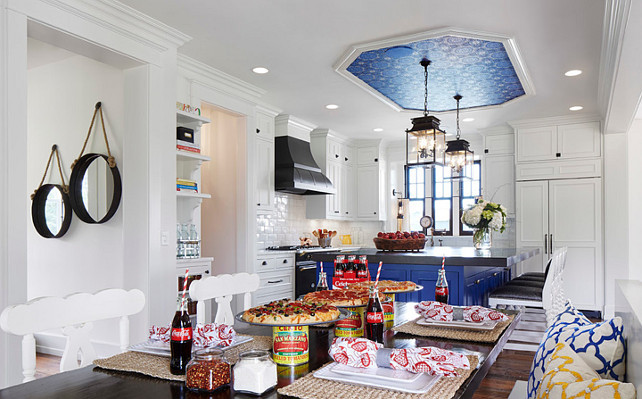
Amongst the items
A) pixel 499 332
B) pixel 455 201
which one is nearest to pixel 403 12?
pixel 499 332

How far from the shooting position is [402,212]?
8.12m

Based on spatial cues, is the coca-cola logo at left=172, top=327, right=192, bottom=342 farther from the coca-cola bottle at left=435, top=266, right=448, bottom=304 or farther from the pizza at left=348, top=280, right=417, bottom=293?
the coca-cola bottle at left=435, top=266, right=448, bottom=304

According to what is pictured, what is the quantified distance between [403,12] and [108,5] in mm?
1927

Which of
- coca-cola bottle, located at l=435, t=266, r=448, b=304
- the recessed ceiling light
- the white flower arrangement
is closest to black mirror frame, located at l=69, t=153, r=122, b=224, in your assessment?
coca-cola bottle, located at l=435, t=266, r=448, b=304

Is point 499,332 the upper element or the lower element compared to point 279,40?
lower

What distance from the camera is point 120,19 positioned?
3.29m

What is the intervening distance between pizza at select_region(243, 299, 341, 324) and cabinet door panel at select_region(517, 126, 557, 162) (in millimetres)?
5795

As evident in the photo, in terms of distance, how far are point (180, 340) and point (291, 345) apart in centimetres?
30

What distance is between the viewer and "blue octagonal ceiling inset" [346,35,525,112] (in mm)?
3967

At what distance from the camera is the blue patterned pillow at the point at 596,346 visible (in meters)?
1.32

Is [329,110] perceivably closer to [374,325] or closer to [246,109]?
[246,109]

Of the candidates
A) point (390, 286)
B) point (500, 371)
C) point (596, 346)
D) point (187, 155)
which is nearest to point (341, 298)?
point (390, 286)

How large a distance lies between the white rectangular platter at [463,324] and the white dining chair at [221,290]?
844 mm

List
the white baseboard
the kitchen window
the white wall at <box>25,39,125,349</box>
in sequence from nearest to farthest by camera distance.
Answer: the white wall at <box>25,39,125,349</box> → the white baseboard → the kitchen window
